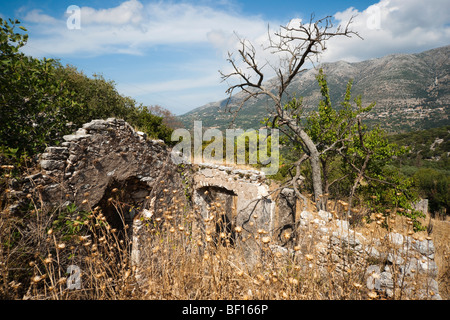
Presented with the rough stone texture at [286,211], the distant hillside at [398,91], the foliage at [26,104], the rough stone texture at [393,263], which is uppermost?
the distant hillside at [398,91]

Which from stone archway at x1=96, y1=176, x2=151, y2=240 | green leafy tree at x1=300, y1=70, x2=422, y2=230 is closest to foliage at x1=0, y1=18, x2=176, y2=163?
stone archway at x1=96, y1=176, x2=151, y2=240

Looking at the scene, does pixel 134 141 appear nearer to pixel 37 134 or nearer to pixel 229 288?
pixel 37 134

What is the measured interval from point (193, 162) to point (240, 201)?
2348 mm

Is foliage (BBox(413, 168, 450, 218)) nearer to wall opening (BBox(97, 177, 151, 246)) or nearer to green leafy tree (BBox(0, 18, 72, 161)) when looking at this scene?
wall opening (BBox(97, 177, 151, 246))

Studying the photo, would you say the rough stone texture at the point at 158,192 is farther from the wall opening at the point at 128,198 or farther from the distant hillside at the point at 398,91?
the distant hillside at the point at 398,91

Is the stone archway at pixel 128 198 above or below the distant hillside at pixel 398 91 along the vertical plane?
below

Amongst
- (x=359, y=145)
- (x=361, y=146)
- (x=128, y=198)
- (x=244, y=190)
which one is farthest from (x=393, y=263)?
(x=359, y=145)

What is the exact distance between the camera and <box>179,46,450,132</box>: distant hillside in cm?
5825

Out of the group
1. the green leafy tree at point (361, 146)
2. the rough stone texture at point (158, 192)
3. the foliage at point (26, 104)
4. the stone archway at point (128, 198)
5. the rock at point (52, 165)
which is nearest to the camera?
the rough stone texture at point (158, 192)

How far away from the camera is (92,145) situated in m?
5.30

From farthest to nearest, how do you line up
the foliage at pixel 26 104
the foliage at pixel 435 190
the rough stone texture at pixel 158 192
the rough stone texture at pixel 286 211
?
the foliage at pixel 435 190 → the rough stone texture at pixel 286 211 → the foliage at pixel 26 104 → the rough stone texture at pixel 158 192

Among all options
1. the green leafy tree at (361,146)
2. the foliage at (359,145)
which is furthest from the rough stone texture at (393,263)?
the green leafy tree at (361,146)

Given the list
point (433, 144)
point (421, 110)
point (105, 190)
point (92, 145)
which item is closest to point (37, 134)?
point (92, 145)

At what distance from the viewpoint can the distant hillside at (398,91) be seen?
58250mm
